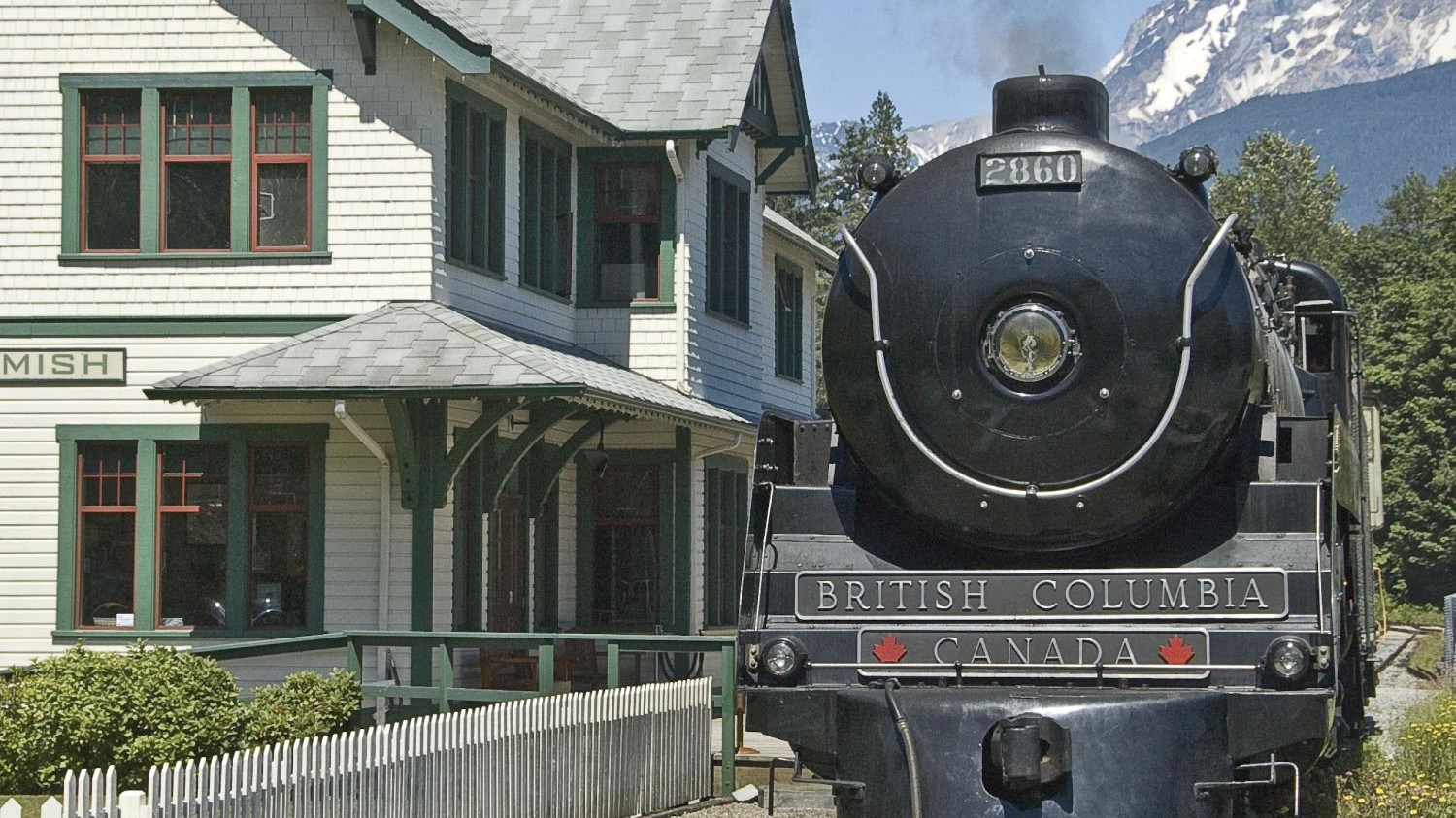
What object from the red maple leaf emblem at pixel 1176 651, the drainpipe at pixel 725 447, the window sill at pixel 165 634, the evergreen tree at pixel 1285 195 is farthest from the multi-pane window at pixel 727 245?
the evergreen tree at pixel 1285 195

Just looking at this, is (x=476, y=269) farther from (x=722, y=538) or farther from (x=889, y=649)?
(x=889, y=649)

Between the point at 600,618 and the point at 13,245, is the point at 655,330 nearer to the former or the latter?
the point at 600,618

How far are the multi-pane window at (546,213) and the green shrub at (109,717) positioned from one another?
263 inches

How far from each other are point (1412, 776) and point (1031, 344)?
465 centimetres

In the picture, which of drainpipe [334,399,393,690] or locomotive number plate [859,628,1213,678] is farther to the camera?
drainpipe [334,399,393,690]

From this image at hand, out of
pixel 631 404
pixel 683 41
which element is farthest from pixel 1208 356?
pixel 683 41

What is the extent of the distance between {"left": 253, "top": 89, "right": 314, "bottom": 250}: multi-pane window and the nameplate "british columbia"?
9.71 meters

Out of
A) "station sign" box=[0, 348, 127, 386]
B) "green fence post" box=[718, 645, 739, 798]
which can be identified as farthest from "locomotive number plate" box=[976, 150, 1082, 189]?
"station sign" box=[0, 348, 127, 386]

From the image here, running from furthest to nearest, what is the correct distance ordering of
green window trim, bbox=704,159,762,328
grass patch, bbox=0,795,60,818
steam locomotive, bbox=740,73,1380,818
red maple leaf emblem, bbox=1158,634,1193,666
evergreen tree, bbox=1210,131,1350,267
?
1. evergreen tree, bbox=1210,131,1350,267
2. green window trim, bbox=704,159,762,328
3. grass patch, bbox=0,795,60,818
4. red maple leaf emblem, bbox=1158,634,1193,666
5. steam locomotive, bbox=740,73,1380,818

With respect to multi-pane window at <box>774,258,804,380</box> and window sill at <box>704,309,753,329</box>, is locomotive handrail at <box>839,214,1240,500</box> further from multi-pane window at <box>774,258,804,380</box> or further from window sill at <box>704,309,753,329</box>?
multi-pane window at <box>774,258,804,380</box>

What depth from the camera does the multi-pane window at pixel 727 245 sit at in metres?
21.0

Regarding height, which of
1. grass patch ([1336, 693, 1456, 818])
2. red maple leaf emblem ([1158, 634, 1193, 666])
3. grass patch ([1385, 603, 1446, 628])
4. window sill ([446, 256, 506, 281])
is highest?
window sill ([446, 256, 506, 281])

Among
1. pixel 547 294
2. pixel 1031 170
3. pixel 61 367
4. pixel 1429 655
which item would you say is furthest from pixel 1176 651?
pixel 1429 655

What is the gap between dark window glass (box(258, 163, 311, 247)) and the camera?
54.7 feet
